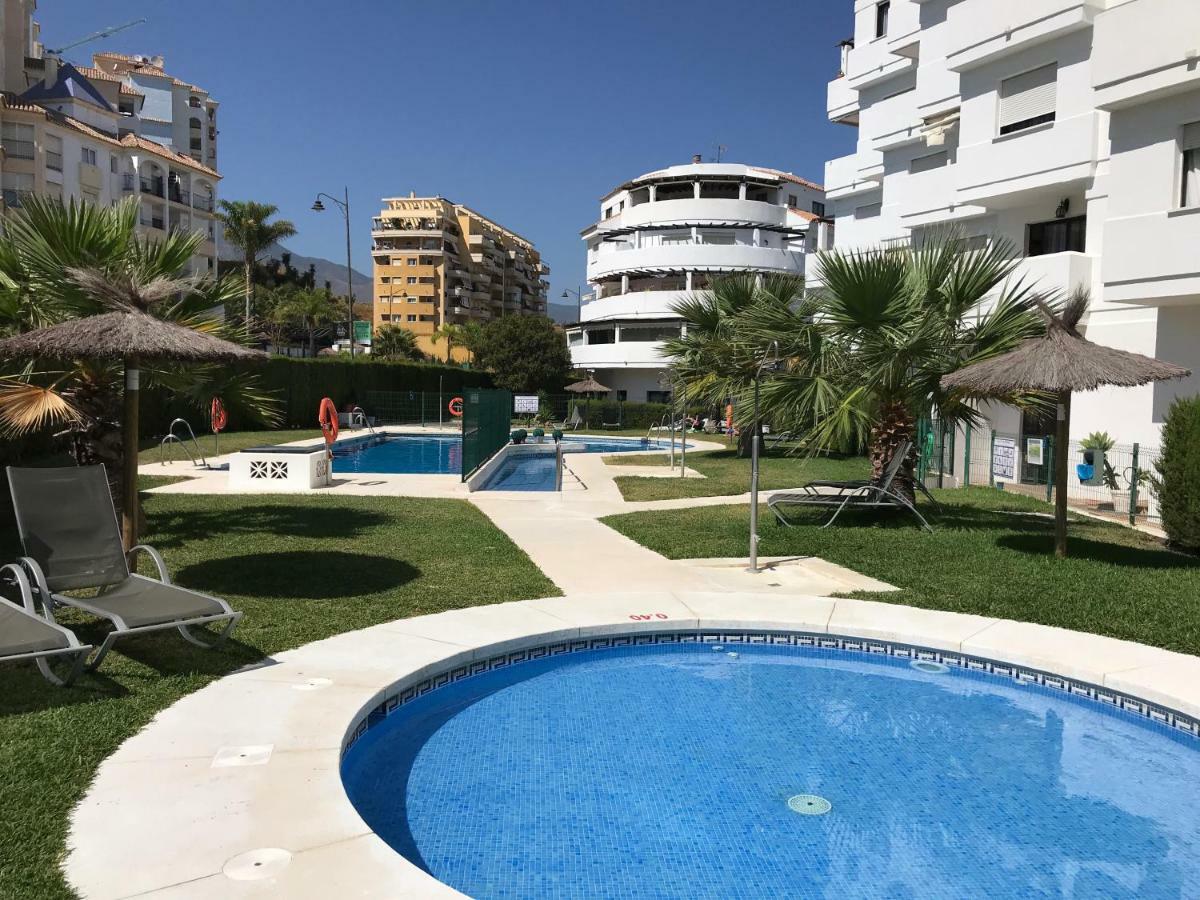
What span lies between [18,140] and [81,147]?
4372mm

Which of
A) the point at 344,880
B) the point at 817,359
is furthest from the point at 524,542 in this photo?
the point at 344,880

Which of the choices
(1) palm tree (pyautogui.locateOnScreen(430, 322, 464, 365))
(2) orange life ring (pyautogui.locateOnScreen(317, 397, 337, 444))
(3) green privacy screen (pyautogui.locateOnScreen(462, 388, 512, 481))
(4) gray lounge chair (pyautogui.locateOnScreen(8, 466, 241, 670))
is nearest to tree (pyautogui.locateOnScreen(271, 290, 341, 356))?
(1) palm tree (pyautogui.locateOnScreen(430, 322, 464, 365))

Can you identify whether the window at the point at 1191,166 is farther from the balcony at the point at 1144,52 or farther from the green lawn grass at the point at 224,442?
the green lawn grass at the point at 224,442

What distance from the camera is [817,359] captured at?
12812 mm

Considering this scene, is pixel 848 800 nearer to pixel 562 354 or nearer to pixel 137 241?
pixel 137 241

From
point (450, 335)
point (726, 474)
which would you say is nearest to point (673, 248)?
point (450, 335)

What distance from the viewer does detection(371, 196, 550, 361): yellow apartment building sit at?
337ft

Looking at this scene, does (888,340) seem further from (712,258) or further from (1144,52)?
(712,258)

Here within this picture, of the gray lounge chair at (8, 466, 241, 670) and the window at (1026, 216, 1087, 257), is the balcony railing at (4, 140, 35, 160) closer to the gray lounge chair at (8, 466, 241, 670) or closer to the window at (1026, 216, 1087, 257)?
the window at (1026, 216, 1087, 257)

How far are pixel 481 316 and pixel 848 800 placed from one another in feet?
360

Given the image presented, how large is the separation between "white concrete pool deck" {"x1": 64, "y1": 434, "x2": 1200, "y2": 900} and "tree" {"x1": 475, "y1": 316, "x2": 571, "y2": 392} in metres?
46.4

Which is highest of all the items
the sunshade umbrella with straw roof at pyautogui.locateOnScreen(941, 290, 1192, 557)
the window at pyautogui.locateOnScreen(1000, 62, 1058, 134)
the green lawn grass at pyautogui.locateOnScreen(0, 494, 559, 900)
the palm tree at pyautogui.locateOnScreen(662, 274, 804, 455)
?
the window at pyautogui.locateOnScreen(1000, 62, 1058, 134)

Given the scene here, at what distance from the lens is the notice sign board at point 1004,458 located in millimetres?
19250

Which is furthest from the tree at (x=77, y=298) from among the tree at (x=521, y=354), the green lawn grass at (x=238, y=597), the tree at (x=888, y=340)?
the tree at (x=521, y=354)
